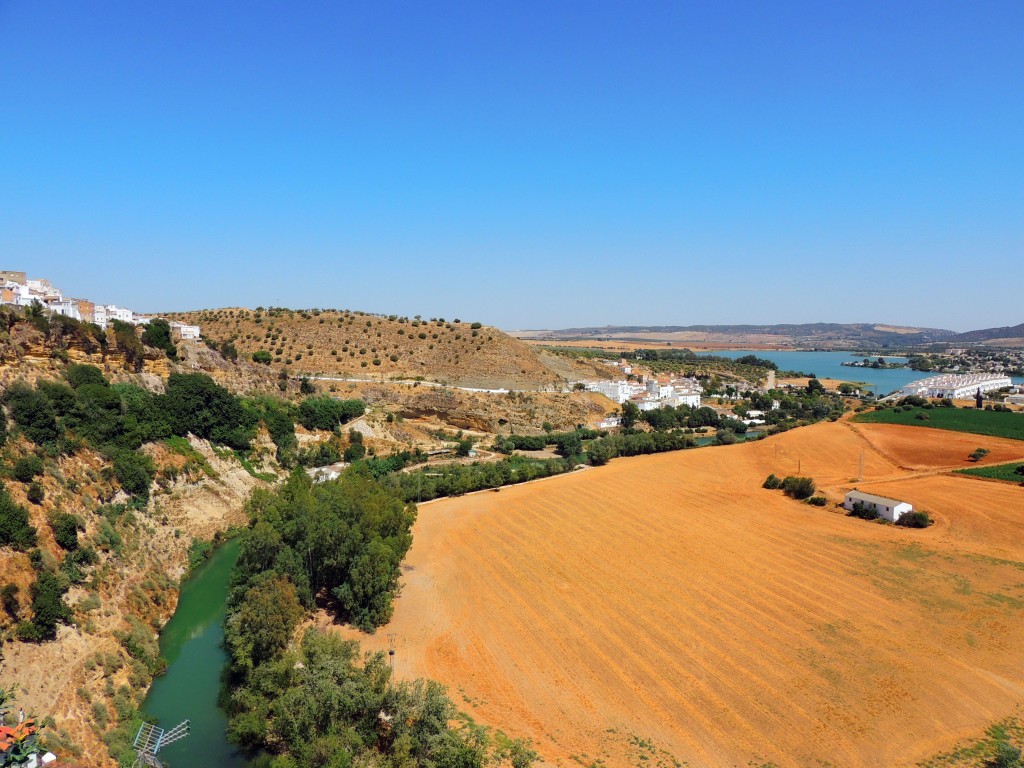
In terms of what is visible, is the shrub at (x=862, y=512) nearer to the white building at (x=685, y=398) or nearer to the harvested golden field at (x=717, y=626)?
the harvested golden field at (x=717, y=626)

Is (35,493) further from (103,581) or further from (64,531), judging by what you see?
(103,581)

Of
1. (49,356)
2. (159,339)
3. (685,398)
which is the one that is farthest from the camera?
(685,398)

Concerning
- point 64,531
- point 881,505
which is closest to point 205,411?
point 64,531

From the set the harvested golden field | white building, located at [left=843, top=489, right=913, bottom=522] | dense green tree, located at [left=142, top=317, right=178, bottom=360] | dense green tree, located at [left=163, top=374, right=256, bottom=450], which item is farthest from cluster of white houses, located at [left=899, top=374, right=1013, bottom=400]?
dense green tree, located at [left=142, top=317, right=178, bottom=360]

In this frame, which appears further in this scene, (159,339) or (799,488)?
(799,488)

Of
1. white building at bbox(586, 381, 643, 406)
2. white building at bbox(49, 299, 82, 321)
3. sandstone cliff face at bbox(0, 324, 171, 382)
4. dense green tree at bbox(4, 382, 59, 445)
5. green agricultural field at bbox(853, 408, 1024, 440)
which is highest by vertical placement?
white building at bbox(49, 299, 82, 321)

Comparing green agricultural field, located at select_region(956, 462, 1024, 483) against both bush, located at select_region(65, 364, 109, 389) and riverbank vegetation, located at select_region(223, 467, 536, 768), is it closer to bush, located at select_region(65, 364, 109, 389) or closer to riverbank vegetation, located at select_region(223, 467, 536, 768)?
riverbank vegetation, located at select_region(223, 467, 536, 768)
